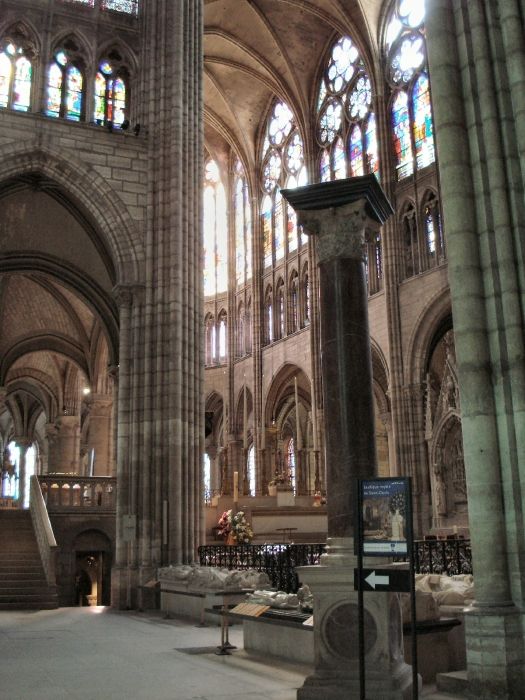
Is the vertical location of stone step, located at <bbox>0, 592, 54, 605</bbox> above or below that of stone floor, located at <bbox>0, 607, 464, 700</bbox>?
above

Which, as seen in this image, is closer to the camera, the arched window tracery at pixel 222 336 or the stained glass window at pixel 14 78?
the stained glass window at pixel 14 78

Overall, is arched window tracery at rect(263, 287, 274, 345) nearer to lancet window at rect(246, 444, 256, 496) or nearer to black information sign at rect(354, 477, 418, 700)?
lancet window at rect(246, 444, 256, 496)

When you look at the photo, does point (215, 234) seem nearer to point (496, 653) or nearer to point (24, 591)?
point (24, 591)

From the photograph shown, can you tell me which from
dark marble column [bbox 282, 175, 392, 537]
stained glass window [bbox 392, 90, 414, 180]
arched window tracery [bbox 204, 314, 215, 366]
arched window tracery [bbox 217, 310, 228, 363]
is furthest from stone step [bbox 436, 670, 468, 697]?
arched window tracery [bbox 204, 314, 215, 366]

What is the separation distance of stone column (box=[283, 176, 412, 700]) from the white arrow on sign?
921 millimetres

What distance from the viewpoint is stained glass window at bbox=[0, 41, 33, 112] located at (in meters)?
17.9

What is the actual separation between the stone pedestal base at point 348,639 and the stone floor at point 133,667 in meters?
0.31

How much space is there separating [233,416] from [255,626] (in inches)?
1108

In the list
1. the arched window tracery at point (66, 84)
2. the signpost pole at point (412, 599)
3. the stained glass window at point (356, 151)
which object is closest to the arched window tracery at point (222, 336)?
the stained glass window at point (356, 151)

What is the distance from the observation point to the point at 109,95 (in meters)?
19.0

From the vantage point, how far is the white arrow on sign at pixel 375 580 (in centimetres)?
560

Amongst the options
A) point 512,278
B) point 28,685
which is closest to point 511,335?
point 512,278

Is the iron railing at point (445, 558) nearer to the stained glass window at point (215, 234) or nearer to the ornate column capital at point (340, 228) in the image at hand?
the ornate column capital at point (340, 228)

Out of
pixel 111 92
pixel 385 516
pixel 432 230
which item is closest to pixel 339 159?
pixel 432 230
